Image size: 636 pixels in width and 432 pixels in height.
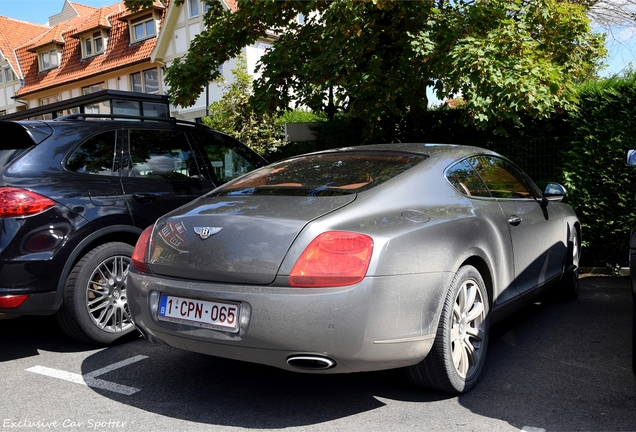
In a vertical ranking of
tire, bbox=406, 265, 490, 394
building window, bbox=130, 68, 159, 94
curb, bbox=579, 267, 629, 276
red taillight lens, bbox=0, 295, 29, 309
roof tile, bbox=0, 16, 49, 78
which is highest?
roof tile, bbox=0, 16, 49, 78

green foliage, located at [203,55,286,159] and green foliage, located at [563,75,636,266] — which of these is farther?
green foliage, located at [203,55,286,159]

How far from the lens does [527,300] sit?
4.56 metres

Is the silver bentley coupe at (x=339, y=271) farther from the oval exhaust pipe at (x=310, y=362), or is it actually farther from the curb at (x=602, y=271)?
the curb at (x=602, y=271)

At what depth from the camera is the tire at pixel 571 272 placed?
5598 mm

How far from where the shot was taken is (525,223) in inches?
177

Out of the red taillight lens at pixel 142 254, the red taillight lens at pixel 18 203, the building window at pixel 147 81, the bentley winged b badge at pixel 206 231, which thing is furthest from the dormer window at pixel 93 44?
the bentley winged b badge at pixel 206 231

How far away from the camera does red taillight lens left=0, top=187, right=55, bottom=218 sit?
13.6 feet

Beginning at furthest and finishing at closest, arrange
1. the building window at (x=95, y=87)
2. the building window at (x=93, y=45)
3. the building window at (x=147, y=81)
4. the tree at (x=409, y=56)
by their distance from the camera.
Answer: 1. the building window at (x=93, y=45)
2. the building window at (x=95, y=87)
3. the building window at (x=147, y=81)
4. the tree at (x=409, y=56)

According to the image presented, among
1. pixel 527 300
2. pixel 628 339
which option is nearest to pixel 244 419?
pixel 527 300

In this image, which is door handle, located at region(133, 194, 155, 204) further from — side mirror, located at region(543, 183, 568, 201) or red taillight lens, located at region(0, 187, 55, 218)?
side mirror, located at region(543, 183, 568, 201)

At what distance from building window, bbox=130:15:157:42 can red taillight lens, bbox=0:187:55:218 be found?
30974 millimetres

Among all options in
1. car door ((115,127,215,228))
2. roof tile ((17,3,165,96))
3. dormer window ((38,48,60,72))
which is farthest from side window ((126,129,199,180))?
dormer window ((38,48,60,72))

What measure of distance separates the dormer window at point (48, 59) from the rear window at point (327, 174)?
39.2m

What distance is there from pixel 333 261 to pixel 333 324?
0.99ft
